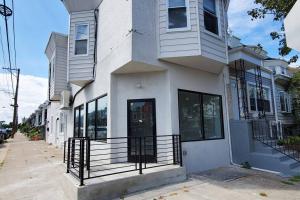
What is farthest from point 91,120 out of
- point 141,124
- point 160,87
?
point 160,87

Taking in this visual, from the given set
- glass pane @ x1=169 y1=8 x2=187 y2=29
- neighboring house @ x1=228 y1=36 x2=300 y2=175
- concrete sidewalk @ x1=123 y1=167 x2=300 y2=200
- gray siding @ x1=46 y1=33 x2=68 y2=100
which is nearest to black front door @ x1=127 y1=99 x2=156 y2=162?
concrete sidewalk @ x1=123 y1=167 x2=300 y2=200

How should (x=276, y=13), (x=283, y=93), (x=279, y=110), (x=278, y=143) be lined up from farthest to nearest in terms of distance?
(x=283, y=93), (x=279, y=110), (x=278, y=143), (x=276, y=13)

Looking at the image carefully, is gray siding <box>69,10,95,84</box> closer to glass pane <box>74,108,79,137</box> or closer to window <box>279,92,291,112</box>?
glass pane <box>74,108,79,137</box>

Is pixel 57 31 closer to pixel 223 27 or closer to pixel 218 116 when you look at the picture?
pixel 223 27

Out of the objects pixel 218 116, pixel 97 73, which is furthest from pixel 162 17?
pixel 218 116

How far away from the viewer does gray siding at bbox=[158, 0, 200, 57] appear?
20.7 ft

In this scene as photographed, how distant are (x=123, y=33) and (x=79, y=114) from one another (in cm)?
548

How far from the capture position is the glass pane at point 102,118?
742cm

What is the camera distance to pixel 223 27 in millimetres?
7512

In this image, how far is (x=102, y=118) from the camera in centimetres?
765

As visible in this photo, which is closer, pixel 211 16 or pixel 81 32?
pixel 211 16

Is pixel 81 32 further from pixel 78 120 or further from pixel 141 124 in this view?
pixel 141 124

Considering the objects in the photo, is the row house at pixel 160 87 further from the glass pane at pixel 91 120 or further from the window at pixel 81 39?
the window at pixel 81 39

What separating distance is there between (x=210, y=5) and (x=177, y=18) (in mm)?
1521
